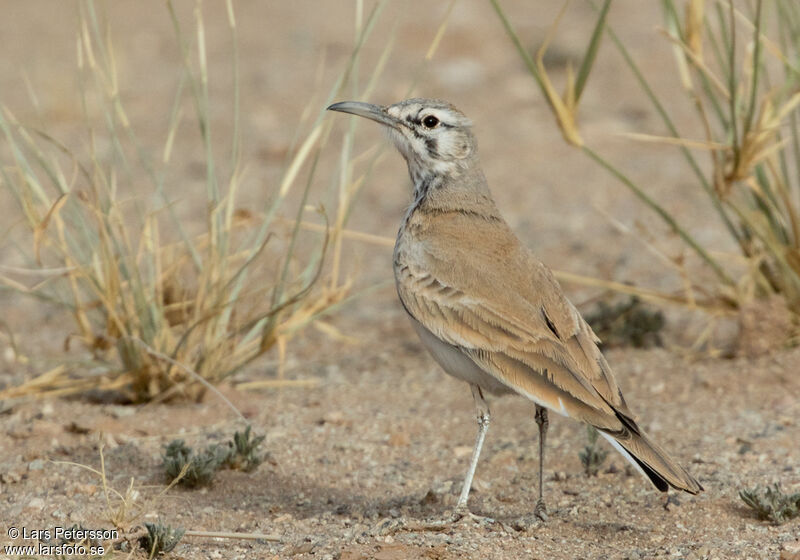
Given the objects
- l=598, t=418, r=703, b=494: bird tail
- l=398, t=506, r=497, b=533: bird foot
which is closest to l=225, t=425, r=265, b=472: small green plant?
l=398, t=506, r=497, b=533: bird foot

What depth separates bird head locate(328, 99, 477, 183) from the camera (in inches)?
192

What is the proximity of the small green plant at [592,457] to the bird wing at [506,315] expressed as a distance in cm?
63

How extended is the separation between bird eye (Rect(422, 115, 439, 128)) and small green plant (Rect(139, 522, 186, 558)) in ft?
6.90

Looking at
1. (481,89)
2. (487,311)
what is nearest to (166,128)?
(481,89)

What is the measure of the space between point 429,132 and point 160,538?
2153 millimetres

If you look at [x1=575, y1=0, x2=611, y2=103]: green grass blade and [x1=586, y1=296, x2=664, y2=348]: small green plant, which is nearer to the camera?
[x1=575, y1=0, x2=611, y2=103]: green grass blade

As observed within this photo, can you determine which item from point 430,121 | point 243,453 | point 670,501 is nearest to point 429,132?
point 430,121

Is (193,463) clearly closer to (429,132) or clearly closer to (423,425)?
(423,425)

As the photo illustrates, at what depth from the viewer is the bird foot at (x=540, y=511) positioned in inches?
162

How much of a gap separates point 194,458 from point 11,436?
1030mm

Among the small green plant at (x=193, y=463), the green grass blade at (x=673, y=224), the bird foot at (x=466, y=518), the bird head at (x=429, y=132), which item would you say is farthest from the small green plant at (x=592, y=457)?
the small green plant at (x=193, y=463)

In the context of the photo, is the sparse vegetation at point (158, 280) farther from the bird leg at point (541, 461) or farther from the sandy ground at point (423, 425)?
the bird leg at point (541, 461)

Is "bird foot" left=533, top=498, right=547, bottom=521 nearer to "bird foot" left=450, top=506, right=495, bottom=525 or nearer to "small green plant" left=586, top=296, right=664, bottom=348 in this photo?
"bird foot" left=450, top=506, right=495, bottom=525

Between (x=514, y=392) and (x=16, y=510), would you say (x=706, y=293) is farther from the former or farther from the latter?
(x=16, y=510)
